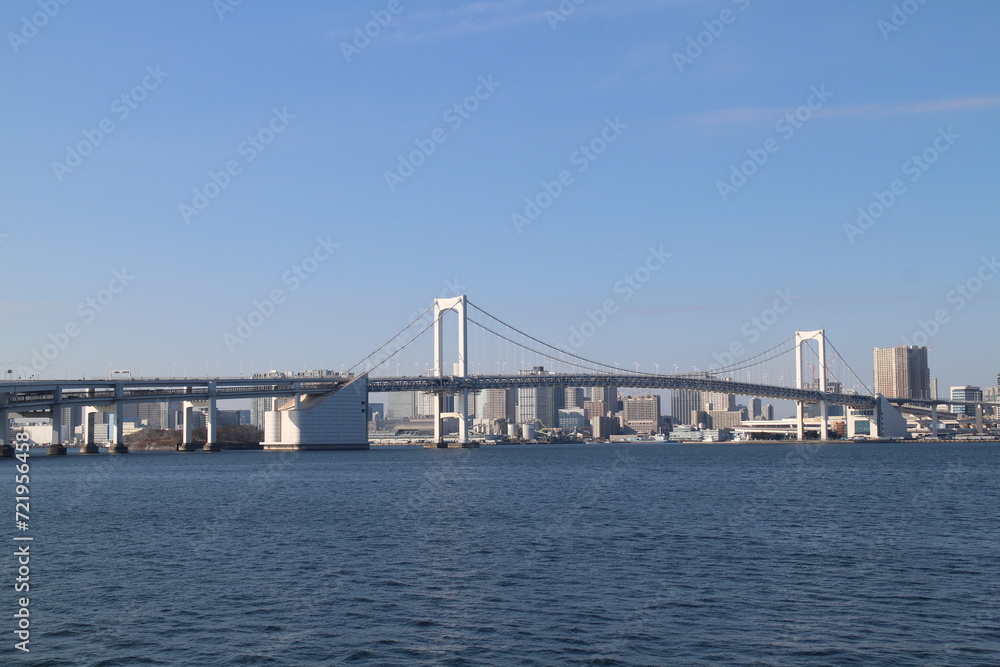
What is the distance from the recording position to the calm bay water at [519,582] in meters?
12.3

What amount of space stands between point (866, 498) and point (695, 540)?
523 inches

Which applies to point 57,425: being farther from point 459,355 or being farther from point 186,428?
point 459,355

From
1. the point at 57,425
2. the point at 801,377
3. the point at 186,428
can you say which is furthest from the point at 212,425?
the point at 801,377

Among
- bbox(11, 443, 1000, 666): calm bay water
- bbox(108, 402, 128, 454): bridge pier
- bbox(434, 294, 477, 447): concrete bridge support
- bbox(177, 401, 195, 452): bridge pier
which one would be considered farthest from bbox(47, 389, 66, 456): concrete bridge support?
bbox(11, 443, 1000, 666): calm bay water

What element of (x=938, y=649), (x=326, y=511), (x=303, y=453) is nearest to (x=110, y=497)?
(x=326, y=511)

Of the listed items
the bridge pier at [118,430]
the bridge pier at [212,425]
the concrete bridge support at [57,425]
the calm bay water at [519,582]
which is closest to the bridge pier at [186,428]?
the bridge pier at [212,425]

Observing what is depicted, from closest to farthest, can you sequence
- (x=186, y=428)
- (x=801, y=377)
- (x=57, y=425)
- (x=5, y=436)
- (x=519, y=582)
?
(x=519, y=582), (x=5, y=436), (x=57, y=425), (x=186, y=428), (x=801, y=377)

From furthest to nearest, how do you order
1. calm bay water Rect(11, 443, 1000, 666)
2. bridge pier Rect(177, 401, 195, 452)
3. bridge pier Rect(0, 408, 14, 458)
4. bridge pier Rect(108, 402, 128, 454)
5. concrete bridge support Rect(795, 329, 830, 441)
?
concrete bridge support Rect(795, 329, 830, 441) → bridge pier Rect(177, 401, 195, 452) → bridge pier Rect(108, 402, 128, 454) → bridge pier Rect(0, 408, 14, 458) → calm bay water Rect(11, 443, 1000, 666)

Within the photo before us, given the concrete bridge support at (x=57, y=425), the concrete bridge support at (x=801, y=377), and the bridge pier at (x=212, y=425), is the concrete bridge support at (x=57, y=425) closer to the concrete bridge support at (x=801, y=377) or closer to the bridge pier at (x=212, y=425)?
the bridge pier at (x=212, y=425)

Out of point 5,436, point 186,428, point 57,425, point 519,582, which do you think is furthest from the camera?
point 186,428

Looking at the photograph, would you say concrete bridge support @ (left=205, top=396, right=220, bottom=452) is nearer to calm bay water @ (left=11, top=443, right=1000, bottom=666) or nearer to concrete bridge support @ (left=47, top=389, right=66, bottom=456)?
concrete bridge support @ (left=47, top=389, right=66, bottom=456)

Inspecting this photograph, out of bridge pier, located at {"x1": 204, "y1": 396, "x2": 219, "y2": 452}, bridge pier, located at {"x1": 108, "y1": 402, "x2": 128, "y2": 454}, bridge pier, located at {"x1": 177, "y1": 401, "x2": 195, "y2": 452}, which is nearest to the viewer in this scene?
bridge pier, located at {"x1": 108, "y1": 402, "x2": 128, "y2": 454}

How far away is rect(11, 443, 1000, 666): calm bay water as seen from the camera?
1234cm

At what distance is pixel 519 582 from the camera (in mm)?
16406
